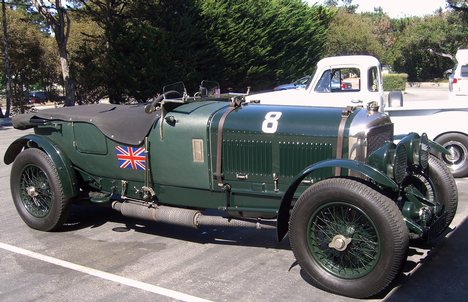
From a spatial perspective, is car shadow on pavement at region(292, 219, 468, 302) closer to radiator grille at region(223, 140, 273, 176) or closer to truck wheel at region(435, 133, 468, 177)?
radiator grille at region(223, 140, 273, 176)

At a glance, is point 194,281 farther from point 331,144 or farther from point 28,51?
point 28,51

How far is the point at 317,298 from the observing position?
3766 millimetres

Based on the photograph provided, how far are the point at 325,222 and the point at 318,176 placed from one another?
550mm

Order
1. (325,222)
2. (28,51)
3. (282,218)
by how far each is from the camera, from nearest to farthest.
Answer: (325,222) < (282,218) < (28,51)

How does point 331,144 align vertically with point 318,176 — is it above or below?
above

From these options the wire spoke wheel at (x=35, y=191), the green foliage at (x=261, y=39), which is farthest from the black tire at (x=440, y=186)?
the green foliage at (x=261, y=39)

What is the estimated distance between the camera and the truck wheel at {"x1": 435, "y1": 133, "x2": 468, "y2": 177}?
7957 millimetres

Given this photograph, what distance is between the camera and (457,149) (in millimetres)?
8086

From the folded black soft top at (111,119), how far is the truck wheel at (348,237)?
1990 mm

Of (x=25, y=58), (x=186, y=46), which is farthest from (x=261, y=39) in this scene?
(x=25, y=58)

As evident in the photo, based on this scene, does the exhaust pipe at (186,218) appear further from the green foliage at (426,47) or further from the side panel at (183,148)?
the green foliage at (426,47)

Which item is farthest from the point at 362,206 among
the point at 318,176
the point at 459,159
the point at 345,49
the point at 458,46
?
the point at 458,46

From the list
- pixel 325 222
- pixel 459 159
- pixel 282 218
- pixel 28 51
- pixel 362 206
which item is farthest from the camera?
pixel 28 51

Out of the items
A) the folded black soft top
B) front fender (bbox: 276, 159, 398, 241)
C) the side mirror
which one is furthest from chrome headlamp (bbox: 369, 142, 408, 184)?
the side mirror
